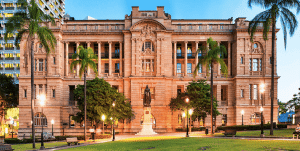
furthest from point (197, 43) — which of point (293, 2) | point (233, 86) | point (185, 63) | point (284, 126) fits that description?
point (293, 2)

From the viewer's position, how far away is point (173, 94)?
198 ft

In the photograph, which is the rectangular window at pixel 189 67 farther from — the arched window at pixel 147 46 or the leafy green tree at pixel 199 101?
the leafy green tree at pixel 199 101

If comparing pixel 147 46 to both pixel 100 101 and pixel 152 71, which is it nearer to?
pixel 152 71

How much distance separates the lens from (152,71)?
5972 cm

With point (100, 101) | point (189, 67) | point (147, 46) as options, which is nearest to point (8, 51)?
point (147, 46)

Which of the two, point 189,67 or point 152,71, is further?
Answer: point 189,67

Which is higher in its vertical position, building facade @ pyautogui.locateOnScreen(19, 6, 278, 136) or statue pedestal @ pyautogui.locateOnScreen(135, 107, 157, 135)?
building facade @ pyautogui.locateOnScreen(19, 6, 278, 136)

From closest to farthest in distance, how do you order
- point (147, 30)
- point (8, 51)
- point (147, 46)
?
point (147, 30)
point (147, 46)
point (8, 51)

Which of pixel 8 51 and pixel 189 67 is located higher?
pixel 8 51

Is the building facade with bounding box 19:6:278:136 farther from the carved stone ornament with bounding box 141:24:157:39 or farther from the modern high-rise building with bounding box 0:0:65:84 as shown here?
the modern high-rise building with bounding box 0:0:65:84

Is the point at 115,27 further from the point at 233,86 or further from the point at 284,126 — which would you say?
the point at 284,126

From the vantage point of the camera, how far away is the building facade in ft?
191

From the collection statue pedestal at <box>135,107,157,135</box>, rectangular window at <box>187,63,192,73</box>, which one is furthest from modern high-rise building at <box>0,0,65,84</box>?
statue pedestal at <box>135,107,157,135</box>

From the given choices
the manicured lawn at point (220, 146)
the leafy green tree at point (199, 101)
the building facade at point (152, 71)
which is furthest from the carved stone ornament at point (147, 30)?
the manicured lawn at point (220, 146)
